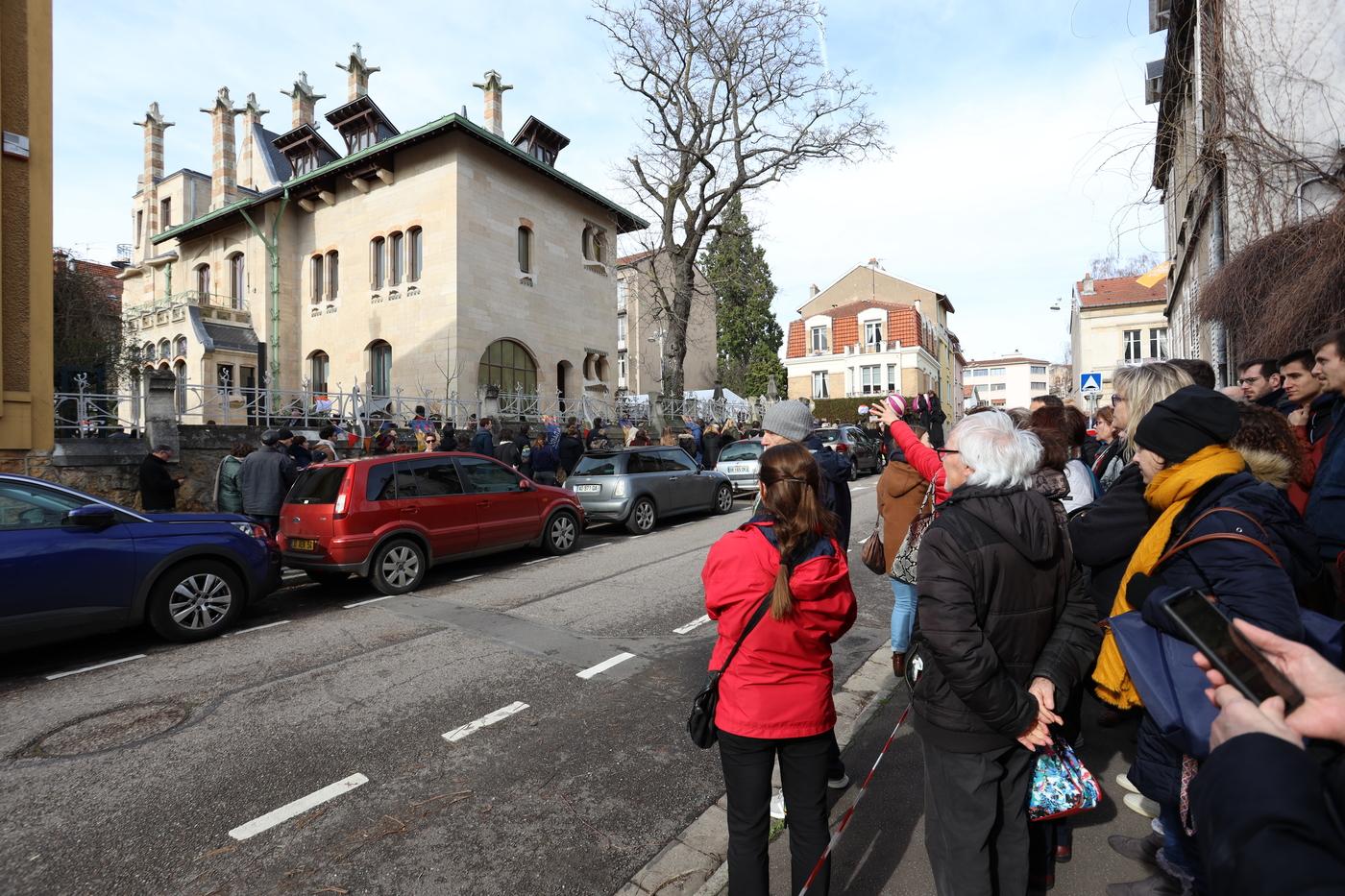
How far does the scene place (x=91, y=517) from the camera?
5.77 m

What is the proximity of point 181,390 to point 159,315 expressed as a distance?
21.3 m

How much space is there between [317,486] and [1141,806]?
806cm

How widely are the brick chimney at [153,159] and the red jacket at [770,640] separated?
43.9 metres

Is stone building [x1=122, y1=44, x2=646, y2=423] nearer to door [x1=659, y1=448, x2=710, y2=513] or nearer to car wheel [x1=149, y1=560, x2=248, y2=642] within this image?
door [x1=659, y1=448, x2=710, y2=513]

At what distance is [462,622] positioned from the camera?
6.84m

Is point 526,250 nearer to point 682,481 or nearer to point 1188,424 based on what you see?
point 682,481

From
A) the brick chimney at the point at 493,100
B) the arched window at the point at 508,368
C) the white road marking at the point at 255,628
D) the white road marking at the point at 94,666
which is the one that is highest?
the brick chimney at the point at 493,100

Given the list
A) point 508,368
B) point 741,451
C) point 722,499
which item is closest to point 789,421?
point 722,499

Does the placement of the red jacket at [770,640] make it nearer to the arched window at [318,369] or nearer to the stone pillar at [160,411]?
the stone pillar at [160,411]

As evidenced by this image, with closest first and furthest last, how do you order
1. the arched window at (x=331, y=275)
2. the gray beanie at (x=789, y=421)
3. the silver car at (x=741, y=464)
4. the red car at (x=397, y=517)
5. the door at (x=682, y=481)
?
the gray beanie at (x=789, y=421) < the red car at (x=397, y=517) < the door at (x=682, y=481) < the silver car at (x=741, y=464) < the arched window at (x=331, y=275)

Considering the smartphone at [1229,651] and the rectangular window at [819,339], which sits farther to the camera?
the rectangular window at [819,339]

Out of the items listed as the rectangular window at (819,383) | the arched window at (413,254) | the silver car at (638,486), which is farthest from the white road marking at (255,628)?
the rectangular window at (819,383)

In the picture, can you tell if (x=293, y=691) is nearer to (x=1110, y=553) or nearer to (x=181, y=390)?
(x=1110, y=553)

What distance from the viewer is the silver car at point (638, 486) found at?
12.2m
